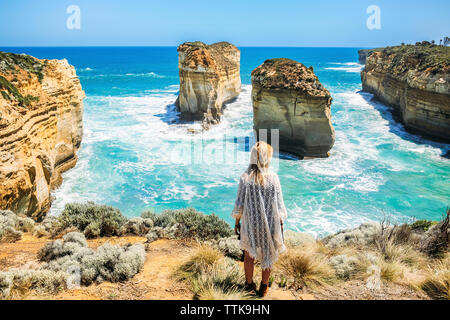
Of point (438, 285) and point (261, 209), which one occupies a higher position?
point (261, 209)

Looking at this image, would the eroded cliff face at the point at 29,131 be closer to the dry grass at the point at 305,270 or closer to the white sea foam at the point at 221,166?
the white sea foam at the point at 221,166

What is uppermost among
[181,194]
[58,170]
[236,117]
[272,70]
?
[272,70]

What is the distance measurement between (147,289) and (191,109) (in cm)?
2332

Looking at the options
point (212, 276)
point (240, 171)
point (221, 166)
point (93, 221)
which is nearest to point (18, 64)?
point (93, 221)

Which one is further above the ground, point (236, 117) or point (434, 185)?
point (236, 117)

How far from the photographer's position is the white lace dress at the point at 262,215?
3297 millimetres

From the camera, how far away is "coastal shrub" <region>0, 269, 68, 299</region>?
3664mm

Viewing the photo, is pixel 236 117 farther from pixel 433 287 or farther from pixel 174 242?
pixel 433 287

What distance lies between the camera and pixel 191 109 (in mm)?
26438

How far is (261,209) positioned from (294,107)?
15222 millimetres

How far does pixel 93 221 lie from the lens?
6770 mm

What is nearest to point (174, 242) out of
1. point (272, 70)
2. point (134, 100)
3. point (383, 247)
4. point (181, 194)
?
point (383, 247)

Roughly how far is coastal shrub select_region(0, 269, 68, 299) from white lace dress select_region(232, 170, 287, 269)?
261 centimetres

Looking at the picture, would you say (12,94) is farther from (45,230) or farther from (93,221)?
(93,221)
